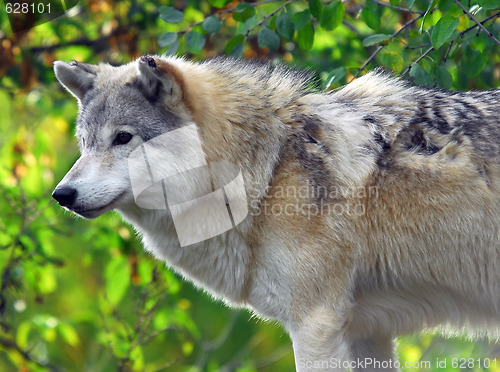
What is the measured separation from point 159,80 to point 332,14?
4.05 ft

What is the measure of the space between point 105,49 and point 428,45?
3925 millimetres

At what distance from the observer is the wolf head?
339 centimetres

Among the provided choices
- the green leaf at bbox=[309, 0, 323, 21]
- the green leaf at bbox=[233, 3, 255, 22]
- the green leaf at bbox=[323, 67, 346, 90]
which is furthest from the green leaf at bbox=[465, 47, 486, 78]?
the green leaf at bbox=[233, 3, 255, 22]

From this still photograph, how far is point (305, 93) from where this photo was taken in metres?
3.92

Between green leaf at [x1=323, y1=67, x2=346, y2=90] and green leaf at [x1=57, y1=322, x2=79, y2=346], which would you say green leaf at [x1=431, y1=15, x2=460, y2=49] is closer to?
green leaf at [x1=323, y1=67, x2=346, y2=90]

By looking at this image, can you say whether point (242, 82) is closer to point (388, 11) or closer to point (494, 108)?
point (494, 108)

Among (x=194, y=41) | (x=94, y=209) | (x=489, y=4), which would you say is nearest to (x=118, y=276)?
(x=194, y=41)

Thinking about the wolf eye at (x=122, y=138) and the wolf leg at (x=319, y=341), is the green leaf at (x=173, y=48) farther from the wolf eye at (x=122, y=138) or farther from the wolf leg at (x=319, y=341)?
the wolf leg at (x=319, y=341)

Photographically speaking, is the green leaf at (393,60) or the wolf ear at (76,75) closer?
the wolf ear at (76,75)

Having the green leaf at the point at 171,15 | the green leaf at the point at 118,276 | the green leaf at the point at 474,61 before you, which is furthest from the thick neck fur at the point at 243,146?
the green leaf at the point at 118,276

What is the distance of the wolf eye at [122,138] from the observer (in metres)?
3.51

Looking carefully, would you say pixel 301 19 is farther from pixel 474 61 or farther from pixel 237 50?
pixel 474 61

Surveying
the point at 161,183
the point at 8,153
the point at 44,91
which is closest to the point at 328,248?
the point at 161,183

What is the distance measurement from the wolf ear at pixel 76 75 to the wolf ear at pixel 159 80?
480mm
